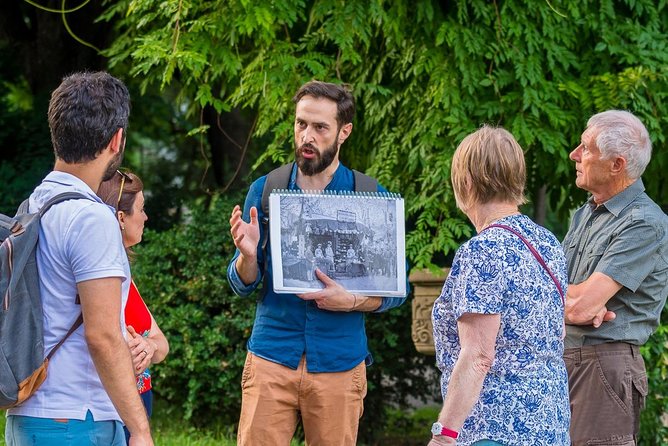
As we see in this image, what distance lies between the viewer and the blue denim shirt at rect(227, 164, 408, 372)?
422cm

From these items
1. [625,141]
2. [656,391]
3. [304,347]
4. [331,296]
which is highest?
[625,141]

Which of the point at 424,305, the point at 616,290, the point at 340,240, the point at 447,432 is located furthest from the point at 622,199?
the point at 424,305

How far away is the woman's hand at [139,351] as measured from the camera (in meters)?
3.35

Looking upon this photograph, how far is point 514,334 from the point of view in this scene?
3.24m

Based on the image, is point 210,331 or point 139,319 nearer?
point 139,319

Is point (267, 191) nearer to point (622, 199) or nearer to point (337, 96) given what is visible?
point (337, 96)

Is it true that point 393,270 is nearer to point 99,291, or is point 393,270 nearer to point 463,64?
point 99,291

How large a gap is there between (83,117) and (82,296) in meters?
0.53

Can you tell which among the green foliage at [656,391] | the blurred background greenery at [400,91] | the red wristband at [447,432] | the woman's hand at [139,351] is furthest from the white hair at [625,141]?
the green foliage at [656,391]

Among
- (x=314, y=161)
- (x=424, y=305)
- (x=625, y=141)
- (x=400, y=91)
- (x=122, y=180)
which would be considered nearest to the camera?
(x=122, y=180)

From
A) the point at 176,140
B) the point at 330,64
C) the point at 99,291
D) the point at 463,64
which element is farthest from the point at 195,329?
the point at 176,140

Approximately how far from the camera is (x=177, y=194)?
11008 millimetres

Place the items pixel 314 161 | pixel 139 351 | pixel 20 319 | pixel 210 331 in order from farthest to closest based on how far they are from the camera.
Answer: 1. pixel 210 331
2. pixel 314 161
3. pixel 139 351
4. pixel 20 319

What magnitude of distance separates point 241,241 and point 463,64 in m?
2.67
